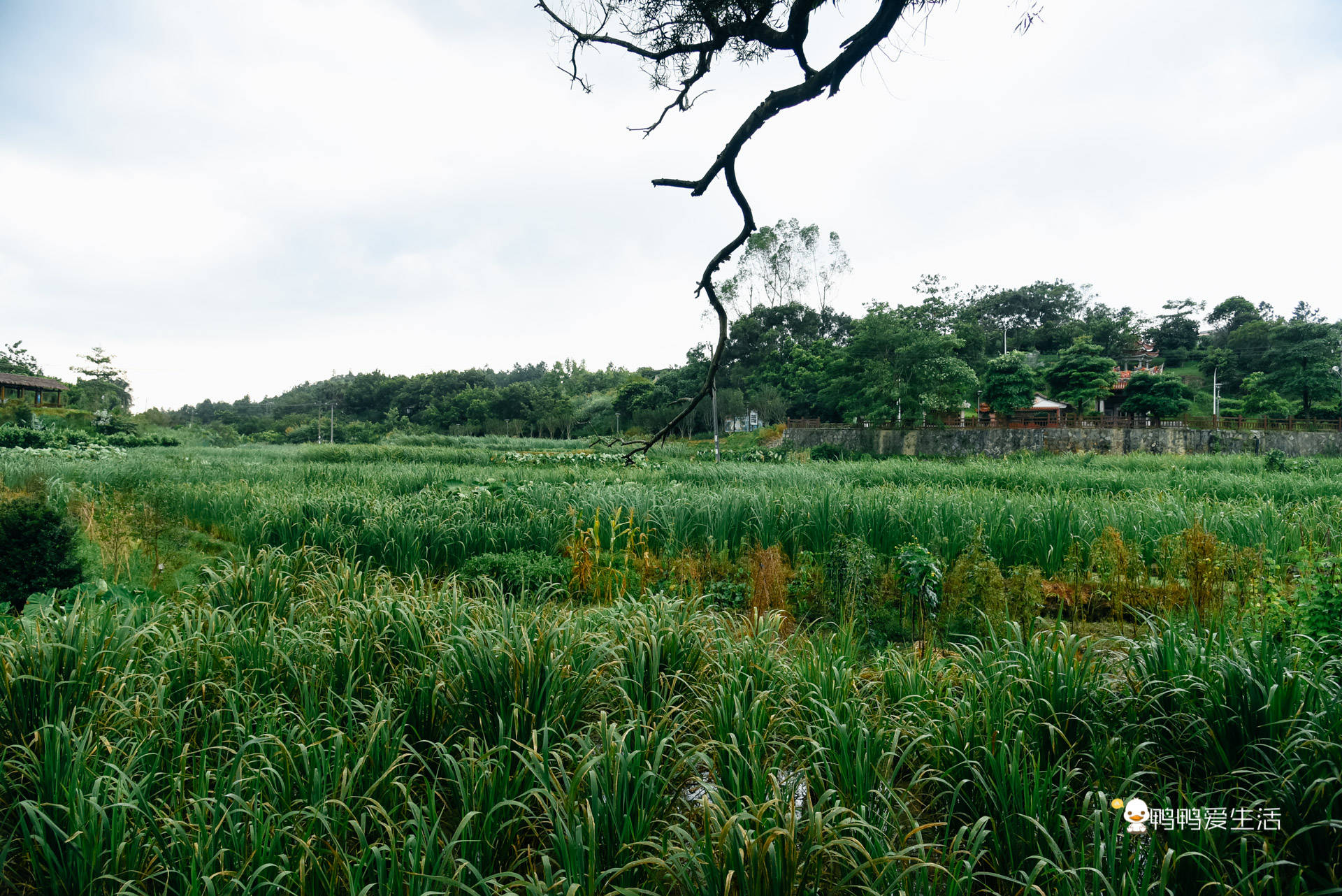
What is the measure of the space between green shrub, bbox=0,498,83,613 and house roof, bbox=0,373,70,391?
50973mm

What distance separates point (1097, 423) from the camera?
30.0 m

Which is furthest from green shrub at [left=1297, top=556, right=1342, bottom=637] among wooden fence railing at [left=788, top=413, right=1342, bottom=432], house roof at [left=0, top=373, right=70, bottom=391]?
house roof at [left=0, top=373, right=70, bottom=391]

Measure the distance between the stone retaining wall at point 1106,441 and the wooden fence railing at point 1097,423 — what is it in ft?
1.10

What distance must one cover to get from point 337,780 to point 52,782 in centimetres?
89

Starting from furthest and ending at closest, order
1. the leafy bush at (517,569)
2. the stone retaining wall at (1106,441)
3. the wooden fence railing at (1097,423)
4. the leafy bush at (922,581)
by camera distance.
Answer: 1. the wooden fence railing at (1097,423)
2. the stone retaining wall at (1106,441)
3. the leafy bush at (517,569)
4. the leafy bush at (922,581)

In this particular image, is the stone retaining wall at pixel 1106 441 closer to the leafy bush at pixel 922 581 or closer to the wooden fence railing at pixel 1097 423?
the wooden fence railing at pixel 1097 423

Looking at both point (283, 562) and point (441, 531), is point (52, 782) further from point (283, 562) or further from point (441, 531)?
point (441, 531)

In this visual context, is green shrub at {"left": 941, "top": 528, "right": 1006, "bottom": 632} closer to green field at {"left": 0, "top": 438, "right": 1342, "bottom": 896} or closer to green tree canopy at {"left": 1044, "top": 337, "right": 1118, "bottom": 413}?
green field at {"left": 0, "top": 438, "right": 1342, "bottom": 896}

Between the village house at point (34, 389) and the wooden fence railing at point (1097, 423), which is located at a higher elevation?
the village house at point (34, 389)

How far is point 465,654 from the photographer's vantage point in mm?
2578

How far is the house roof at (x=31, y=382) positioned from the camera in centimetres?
3978

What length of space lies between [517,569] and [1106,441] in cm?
3240

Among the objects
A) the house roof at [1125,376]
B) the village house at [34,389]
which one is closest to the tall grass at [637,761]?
the house roof at [1125,376]

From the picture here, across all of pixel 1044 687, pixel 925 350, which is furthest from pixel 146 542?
pixel 925 350
